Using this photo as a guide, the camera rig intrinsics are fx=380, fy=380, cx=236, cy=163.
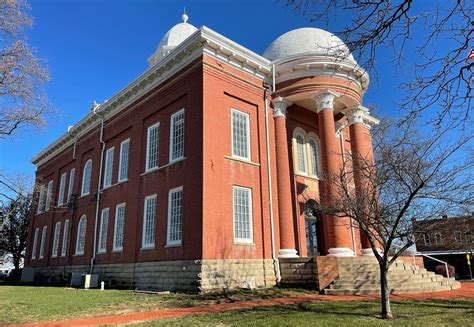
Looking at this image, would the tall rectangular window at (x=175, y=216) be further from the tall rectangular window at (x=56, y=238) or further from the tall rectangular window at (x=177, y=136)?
the tall rectangular window at (x=56, y=238)

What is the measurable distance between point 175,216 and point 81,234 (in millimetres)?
11519

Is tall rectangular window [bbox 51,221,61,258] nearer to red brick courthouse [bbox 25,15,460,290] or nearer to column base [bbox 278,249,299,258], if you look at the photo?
red brick courthouse [bbox 25,15,460,290]

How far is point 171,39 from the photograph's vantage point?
29766mm

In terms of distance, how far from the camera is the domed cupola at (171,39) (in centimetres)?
2944

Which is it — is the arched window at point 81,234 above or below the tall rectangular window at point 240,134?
below

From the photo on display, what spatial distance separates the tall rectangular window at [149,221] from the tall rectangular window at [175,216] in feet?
4.88

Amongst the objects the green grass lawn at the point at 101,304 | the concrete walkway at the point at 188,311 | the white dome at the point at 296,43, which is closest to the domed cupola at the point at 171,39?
the white dome at the point at 296,43

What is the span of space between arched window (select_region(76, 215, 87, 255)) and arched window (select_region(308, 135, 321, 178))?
15.3 m

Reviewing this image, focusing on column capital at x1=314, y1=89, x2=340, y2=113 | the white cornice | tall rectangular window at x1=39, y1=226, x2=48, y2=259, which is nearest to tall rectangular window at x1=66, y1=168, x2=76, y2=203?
tall rectangular window at x1=39, y1=226, x2=48, y2=259

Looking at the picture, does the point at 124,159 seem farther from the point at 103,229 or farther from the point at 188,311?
the point at 188,311

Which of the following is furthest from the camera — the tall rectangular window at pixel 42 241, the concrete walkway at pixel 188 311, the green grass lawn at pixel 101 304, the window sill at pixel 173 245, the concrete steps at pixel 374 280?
the tall rectangular window at pixel 42 241

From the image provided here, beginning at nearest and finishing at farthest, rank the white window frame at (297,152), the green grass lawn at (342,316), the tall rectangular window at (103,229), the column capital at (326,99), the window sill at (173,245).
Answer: the green grass lawn at (342,316) → the window sill at (173,245) → the column capital at (326,99) → the white window frame at (297,152) → the tall rectangular window at (103,229)

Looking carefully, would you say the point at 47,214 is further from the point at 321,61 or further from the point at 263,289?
the point at 321,61

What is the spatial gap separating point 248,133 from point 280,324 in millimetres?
11395
